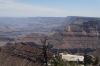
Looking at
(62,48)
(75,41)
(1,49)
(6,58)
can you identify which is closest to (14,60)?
(6,58)

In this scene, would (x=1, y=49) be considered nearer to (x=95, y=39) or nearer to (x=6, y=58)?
(x=6, y=58)

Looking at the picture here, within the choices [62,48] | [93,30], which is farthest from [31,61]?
[93,30]

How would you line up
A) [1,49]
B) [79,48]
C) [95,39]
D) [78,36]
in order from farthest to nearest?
1. [78,36]
2. [95,39]
3. [79,48]
4. [1,49]

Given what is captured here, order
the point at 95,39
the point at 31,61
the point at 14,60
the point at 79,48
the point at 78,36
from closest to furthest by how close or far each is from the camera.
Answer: the point at 31,61
the point at 14,60
the point at 79,48
the point at 95,39
the point at 78,36

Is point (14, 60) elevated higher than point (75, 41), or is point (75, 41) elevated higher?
point (14, 60)

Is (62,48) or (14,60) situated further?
(62,48)

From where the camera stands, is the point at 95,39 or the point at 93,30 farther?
the point at 93,30

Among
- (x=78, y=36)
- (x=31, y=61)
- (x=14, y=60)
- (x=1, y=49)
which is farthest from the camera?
(x=78, y=36)

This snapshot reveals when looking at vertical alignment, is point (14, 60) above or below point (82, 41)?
above

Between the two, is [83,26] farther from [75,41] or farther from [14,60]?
[14,60]

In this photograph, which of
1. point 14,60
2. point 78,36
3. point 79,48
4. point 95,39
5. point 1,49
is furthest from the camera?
point 78,36
